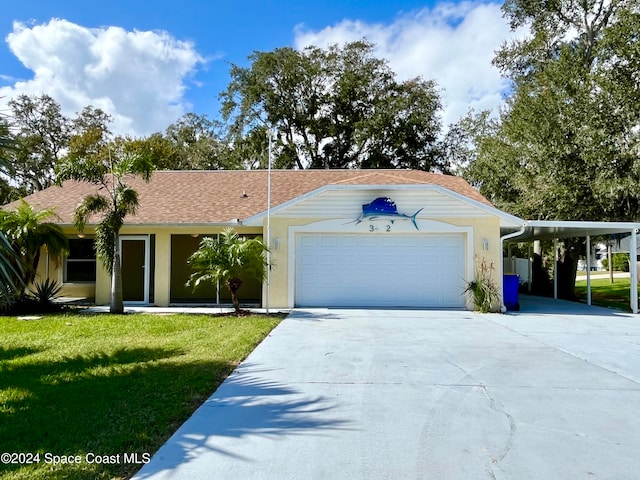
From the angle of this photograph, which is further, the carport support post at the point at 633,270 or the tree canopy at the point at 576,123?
the tree canopy at the point at 576,123

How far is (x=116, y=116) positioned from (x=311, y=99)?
554 inches

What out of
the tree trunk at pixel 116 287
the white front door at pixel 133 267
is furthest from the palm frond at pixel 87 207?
the white front door at pixel 133 267

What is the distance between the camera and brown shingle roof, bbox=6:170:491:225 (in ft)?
46.3

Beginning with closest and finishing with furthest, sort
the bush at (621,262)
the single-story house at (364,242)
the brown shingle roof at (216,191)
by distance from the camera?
1. the single-story house at (364,242)
2. the brown shingle roof at (216,191)
3. the bush at (621,262)

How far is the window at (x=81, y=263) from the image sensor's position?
14.8 metres

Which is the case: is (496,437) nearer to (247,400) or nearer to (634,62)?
(247,400)

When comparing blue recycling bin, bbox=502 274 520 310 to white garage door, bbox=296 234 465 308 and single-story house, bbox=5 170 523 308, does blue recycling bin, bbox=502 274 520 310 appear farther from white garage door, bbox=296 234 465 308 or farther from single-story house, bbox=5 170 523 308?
white garage door, bbox=296 234 465 308

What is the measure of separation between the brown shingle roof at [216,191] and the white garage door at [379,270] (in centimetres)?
195

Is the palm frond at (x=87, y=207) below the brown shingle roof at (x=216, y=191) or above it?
below

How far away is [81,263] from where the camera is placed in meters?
14.9

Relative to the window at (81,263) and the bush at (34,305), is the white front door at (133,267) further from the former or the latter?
the bush at (34,305)

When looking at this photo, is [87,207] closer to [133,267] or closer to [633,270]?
[133,267]

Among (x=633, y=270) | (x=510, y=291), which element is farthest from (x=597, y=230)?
(x=510, y=291)

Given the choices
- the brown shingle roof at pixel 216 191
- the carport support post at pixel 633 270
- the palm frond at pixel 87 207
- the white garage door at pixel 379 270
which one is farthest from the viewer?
the brown shingle roof at pixel 216 191
